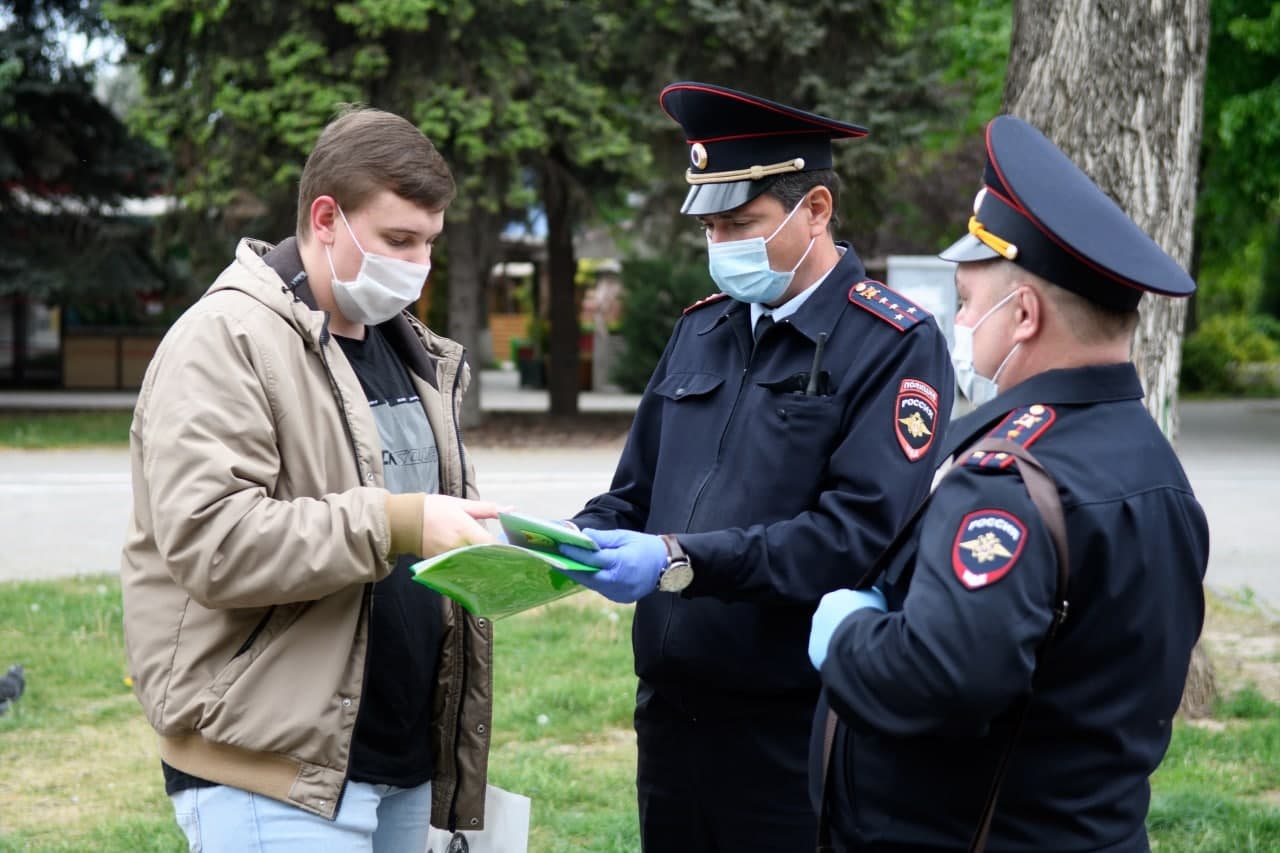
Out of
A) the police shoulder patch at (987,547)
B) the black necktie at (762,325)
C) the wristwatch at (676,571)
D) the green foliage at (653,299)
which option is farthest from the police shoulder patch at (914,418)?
the green foliage at (653,299)

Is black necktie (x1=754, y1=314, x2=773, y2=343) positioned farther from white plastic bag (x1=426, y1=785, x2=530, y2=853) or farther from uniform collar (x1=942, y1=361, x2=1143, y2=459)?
white plastic bag (x1=426, y1=785, x2=530, y2=853)

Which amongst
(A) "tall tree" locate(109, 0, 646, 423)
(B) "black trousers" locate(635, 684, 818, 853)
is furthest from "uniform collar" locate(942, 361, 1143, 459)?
(A) "tall tree" locate(109, 0, 646, 423)

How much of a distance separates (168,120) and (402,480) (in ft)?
57.2

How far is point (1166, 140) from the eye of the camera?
21.3 feet

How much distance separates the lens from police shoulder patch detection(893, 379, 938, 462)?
290 cm

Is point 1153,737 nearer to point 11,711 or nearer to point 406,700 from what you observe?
point 406,700

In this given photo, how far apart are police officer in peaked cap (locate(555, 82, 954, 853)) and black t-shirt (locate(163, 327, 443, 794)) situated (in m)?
0.39

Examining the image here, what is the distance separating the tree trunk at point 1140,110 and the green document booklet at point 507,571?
4.56 metres

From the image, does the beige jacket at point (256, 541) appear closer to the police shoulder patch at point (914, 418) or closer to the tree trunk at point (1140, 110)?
the police shoulder patch at point (914, 418)

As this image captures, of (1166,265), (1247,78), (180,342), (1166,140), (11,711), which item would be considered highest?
(1247,78)

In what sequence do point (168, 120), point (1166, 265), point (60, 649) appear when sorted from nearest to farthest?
point (1166, 265)
point (60, 649)
point (168, 120)

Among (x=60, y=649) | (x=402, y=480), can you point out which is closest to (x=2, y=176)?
(x=60, y=649)

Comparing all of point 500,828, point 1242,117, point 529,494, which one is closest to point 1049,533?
point 500,828

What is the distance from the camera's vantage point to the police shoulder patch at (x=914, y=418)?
2.90m
